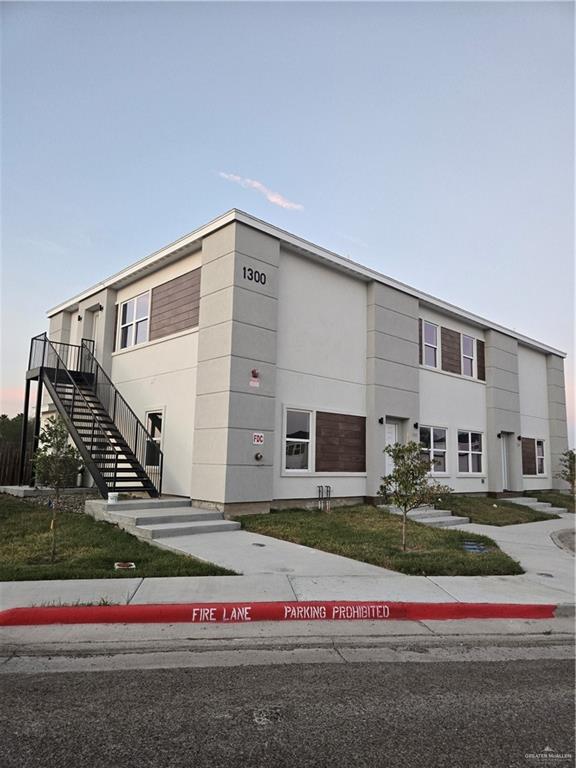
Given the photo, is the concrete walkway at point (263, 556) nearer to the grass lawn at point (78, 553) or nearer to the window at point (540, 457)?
the grass lawn at point (78, 553)

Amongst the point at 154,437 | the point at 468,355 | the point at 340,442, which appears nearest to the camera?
the point at 154,437

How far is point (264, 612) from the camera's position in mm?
5852

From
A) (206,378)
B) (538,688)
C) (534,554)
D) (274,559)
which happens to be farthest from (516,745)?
(206,378)

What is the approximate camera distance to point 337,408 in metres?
14.6

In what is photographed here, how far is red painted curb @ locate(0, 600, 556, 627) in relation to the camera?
5562 mm

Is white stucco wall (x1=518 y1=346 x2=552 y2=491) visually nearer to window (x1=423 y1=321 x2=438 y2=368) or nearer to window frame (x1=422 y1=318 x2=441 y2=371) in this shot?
window frame (x1=422 y1=318 x2=441 y2=371)

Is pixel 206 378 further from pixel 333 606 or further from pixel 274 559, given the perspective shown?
pixel 333 606

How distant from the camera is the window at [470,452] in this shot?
19.0m

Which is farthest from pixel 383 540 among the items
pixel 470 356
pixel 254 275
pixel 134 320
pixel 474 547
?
pixel 470 356

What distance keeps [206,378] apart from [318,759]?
10.0 m

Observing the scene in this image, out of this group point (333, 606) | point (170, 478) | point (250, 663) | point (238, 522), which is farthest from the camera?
point (170, 478)

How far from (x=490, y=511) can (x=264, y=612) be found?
11854mm

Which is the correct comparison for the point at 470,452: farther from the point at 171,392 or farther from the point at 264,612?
the point at 264,612

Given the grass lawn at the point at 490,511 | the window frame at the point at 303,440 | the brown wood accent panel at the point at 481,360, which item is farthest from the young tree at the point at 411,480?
the brown wood accent panel at the point at 481,360
